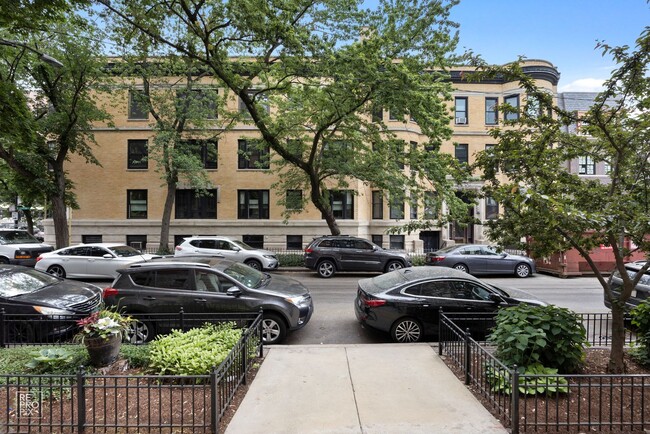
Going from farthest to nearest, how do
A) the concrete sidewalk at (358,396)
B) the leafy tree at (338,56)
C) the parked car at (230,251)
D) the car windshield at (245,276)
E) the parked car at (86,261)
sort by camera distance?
the parked car at (230,251) < the parked car at (86,261) < the leafy tree at (338,56) < the car windshield at (245,276) < the concrete sidewalk at (358,396)

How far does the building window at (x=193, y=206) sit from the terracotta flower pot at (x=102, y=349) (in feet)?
67.2

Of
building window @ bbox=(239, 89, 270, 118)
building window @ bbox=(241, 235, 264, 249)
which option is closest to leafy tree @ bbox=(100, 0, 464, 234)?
building window @ bbox=(239, 89, 270, 118)

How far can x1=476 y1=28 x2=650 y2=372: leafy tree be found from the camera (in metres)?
5.05

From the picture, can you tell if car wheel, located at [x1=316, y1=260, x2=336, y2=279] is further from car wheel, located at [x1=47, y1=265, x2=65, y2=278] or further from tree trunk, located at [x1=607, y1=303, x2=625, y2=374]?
tree trunk, located at [x1=607, y1=303, x2=625, y2=374]

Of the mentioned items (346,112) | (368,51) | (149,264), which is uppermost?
(368,51)

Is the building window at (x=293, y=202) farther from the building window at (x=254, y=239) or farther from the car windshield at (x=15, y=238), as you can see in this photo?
the car windshield at (x=15, y=238)

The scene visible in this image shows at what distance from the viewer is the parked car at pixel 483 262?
53.0 feet

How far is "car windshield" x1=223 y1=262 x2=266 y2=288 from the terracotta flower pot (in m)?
2.60

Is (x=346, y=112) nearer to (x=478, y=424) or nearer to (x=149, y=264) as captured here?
(x=149, y=264)

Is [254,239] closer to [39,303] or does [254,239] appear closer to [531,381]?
[39,303]

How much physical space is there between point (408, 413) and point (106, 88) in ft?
65.2

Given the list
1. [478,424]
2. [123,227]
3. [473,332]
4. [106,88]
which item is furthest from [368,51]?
[123,227]

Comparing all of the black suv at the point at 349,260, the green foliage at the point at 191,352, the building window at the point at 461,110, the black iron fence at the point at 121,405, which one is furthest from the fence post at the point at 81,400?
the building window at the point at 461,110

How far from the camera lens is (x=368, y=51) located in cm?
1180
